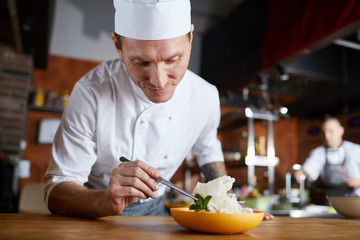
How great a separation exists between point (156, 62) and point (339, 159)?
3.68 m

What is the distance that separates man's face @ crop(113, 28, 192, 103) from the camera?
1024 millimetres

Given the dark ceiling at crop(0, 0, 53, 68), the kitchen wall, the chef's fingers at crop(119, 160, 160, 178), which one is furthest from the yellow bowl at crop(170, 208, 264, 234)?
the kitchen wall

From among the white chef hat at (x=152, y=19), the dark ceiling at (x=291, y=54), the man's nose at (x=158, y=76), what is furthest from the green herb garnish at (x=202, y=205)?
the dark ceiling at (x=291, y=54)

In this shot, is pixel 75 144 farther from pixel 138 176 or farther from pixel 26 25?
pixel 26 25

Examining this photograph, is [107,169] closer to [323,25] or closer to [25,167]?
[323,25]

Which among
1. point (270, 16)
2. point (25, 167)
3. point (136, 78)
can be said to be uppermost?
point (270, 16)

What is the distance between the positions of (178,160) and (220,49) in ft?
14.9

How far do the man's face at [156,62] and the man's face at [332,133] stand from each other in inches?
126

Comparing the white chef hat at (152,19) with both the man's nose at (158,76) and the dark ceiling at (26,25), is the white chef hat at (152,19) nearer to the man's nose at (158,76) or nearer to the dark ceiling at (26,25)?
the man's nose at (158,76)

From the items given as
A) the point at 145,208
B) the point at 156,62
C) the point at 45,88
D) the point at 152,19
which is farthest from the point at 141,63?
the point at 45,88

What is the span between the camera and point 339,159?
4.01 metres

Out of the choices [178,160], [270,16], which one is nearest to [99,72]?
[178,160]

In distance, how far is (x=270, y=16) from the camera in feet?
13.8

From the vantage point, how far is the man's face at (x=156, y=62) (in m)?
1.02
